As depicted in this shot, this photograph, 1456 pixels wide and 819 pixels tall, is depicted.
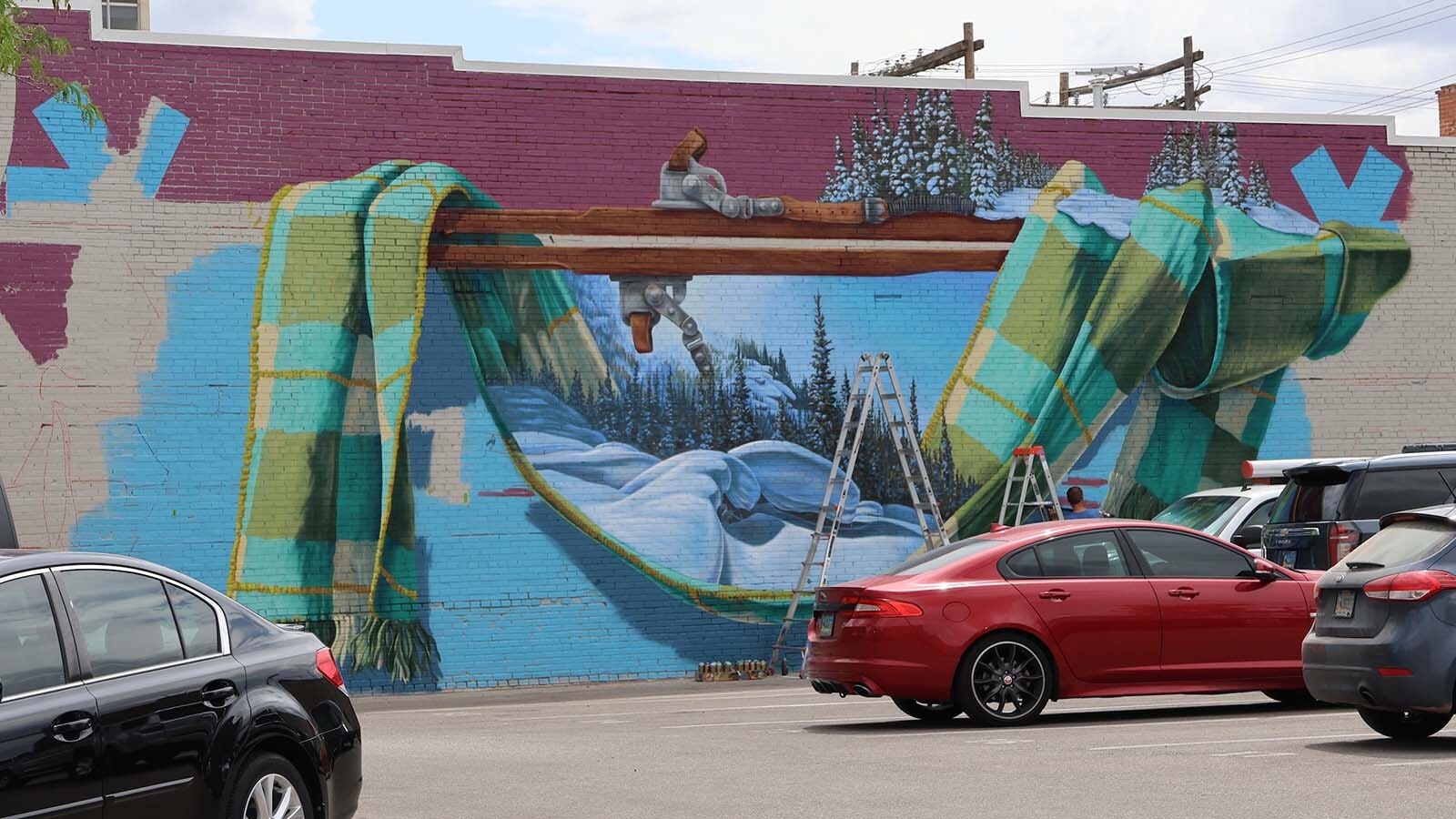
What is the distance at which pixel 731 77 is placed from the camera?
21.2m

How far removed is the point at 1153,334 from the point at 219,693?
17.1 metres

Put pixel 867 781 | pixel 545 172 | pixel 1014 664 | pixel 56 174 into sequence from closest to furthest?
pixel 867 781
pixel 1014 664
pixel 56 174
pixel 545 172

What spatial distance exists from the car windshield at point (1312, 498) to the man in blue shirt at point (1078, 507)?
5.62 meters

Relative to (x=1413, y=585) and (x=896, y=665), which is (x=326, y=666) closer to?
(x=896, y=665)

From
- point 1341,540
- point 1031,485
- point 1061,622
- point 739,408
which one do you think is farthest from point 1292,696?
point 739,408

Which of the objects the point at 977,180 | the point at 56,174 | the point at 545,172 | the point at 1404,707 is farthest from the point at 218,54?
the point at 1404,707

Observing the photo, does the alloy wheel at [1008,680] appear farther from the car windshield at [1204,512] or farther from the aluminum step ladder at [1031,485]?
the aluminum step ladder at [1031,485]

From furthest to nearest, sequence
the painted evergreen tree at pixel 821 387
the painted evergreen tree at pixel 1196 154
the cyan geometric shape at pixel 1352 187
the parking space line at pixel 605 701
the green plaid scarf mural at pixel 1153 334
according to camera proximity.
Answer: the cyan geometric shape at pixel 1352 187, the painted evergreen tree at pixel 1196 154, the green plaid scarf mural at pixel 1153 334, the painted evergreen tree at pixel 821 387, the parking space line at pixel 605 701

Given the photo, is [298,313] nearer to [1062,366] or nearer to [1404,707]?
[1062,366]

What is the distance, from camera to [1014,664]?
42.4ft

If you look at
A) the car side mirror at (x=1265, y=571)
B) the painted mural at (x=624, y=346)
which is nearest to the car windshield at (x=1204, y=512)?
the painted mural at (x=624, y=346)

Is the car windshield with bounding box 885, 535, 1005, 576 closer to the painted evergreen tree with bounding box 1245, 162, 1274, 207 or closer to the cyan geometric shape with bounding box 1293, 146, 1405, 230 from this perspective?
the painted evergreen tree with bounding box 1245, 162, 1274, 207

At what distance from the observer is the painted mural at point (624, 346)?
19.1m

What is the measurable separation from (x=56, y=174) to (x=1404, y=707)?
14.4 m
